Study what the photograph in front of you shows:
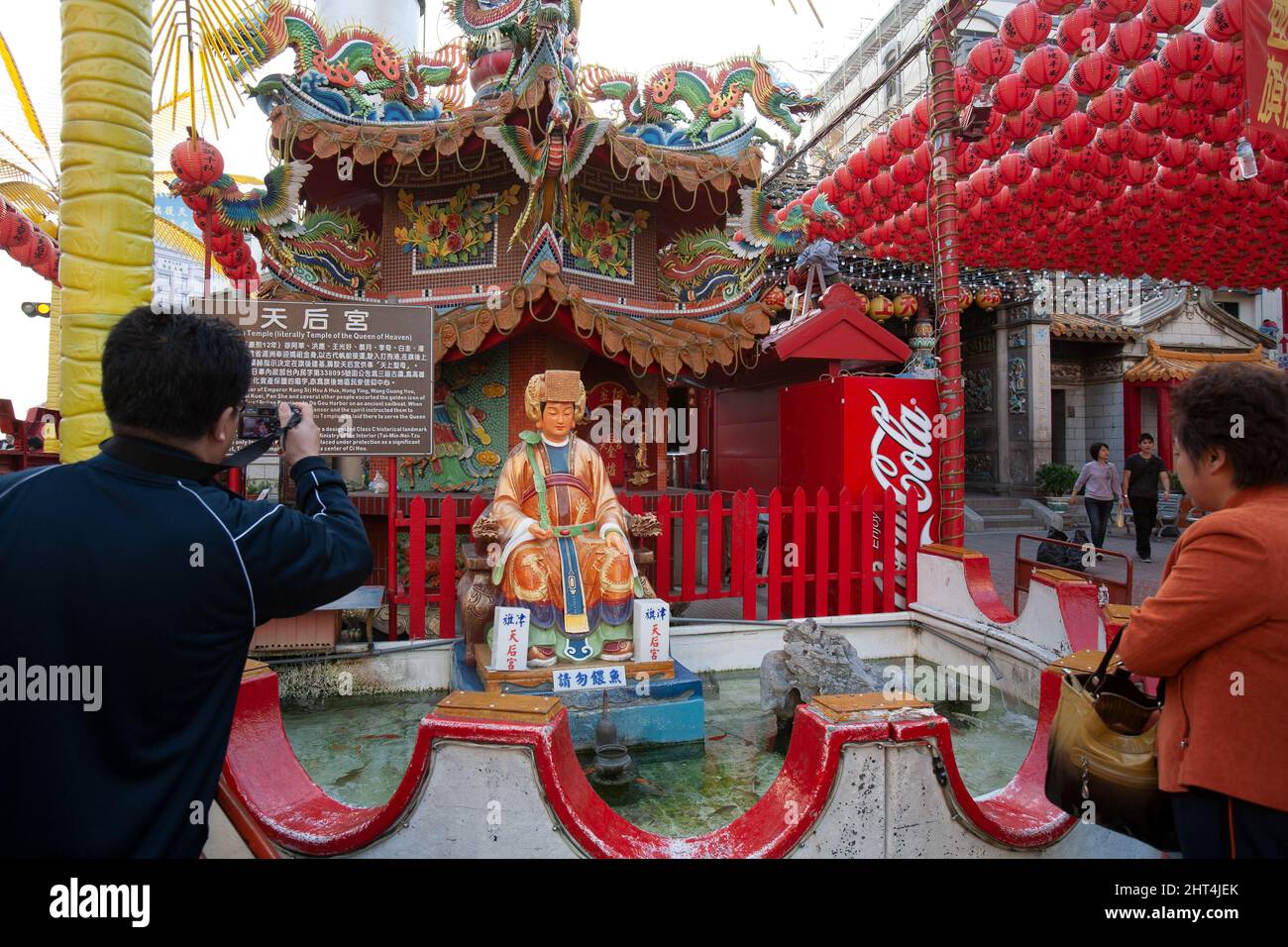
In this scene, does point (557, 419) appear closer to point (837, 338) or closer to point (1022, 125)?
point (837, 338)

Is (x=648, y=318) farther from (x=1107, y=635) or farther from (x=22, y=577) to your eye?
(x=22, y=577)

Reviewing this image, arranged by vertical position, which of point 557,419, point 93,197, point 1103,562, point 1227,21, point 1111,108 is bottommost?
point 1103,562

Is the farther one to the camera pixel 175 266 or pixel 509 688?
pixel 175 266

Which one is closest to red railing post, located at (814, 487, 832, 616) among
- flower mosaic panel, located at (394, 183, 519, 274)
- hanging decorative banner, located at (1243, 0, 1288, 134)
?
hanging decorative banner, located at (1243, 0, 1288, 134)

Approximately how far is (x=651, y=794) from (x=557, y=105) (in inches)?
241

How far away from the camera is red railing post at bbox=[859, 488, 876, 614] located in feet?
21.7

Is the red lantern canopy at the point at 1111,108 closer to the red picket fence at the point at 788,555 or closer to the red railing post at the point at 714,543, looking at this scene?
the red picket fence at the point at 788,555

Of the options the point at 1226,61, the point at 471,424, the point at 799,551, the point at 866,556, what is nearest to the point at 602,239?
the point at 471,424

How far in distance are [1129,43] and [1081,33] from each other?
1.44 feet

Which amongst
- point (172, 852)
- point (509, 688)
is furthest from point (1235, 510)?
point (509, 688)

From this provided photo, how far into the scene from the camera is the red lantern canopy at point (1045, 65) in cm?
726

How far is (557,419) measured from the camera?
4.99 metres

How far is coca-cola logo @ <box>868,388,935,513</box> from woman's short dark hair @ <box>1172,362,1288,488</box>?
5.59m
